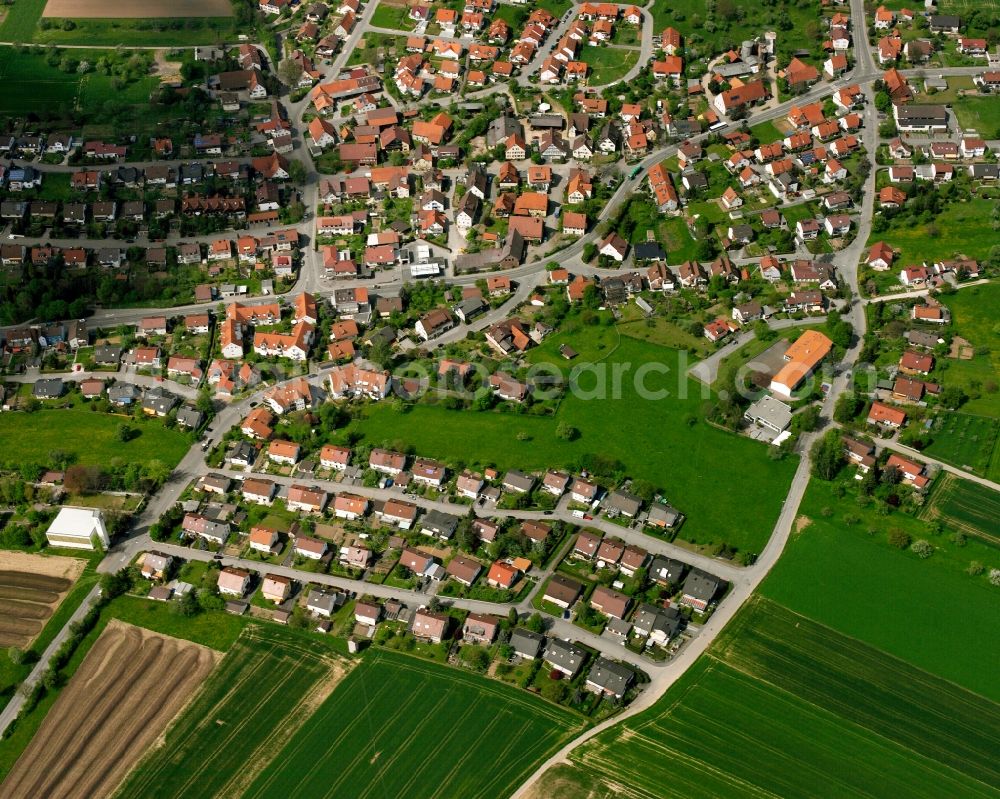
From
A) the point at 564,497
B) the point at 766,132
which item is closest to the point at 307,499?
the point at 564,497

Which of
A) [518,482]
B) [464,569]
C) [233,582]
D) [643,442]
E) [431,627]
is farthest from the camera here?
[643,442]

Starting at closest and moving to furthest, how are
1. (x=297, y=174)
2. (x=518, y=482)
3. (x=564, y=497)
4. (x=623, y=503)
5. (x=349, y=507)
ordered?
(x=623, y=503) → (x=349, y=507) → (x=564, y=497) → (x=518, y=482) → (x=297, y=174)

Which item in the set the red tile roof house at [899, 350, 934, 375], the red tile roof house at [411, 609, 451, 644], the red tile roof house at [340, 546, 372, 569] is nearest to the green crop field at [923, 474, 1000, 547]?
the red tile roof house at [899, 350, 934, 375]

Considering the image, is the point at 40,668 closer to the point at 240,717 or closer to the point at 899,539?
the point at 240,717

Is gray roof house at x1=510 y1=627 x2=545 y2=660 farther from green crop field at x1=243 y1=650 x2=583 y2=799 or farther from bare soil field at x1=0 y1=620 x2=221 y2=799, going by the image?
bare soil field at x1=0 y1=620 x2=221 y2=799

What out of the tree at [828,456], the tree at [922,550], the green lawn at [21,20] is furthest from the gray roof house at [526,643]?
the green lawn at [21,20]

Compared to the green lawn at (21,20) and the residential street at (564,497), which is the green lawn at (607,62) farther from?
the green lawn at (21,20)

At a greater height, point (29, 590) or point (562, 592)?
point (562, 592)
